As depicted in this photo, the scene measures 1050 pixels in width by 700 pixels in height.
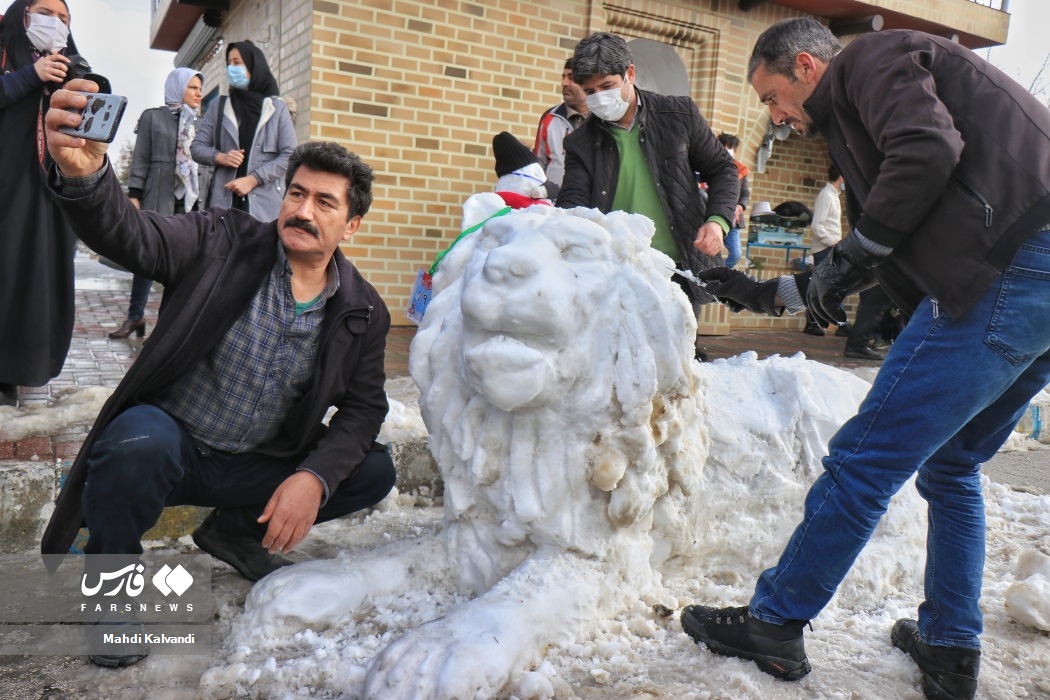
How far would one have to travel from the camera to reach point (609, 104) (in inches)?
136

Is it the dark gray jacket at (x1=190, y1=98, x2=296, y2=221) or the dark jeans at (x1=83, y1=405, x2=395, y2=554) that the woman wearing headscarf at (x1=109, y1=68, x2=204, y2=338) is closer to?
the dark gray jacket at (x1=190, y1=98, x2=296, y2=221)

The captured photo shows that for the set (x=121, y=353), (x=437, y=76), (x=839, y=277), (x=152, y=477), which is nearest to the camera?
(x=839, y=277)

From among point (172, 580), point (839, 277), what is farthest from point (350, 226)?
point (839, 277)

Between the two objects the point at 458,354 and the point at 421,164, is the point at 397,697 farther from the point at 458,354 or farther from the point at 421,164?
the point at 421,164

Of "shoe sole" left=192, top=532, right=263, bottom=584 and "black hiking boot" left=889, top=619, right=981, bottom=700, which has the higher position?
"black hiking boot" left=889, top=619, right=981, bottom=700

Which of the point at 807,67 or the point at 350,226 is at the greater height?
the point at 807,67

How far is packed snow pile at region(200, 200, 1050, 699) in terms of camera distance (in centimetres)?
178

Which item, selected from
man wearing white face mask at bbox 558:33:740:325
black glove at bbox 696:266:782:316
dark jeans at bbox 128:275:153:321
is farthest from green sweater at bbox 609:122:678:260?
dark jeans at bbox 128:275:153:321

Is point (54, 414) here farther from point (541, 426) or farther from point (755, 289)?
point (755, 289)

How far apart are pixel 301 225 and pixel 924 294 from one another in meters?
1.75

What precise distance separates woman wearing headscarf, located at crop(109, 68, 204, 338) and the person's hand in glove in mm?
4364

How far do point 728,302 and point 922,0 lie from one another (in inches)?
335

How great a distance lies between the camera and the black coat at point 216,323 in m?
2.04

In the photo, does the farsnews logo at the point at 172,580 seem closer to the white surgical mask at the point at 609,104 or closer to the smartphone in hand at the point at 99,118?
the smartphone in hand at the point at 99,118
